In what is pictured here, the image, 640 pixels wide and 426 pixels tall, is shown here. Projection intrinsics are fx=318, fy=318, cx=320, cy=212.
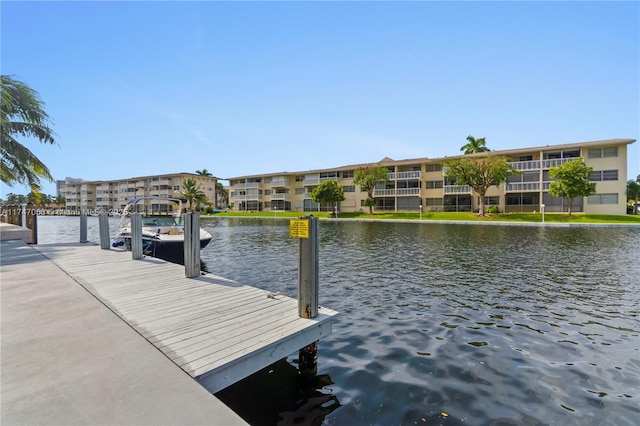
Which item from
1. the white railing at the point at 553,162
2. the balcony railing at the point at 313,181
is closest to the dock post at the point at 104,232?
the white railing at the point at 553,162

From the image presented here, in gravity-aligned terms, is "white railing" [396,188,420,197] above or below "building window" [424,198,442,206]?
above

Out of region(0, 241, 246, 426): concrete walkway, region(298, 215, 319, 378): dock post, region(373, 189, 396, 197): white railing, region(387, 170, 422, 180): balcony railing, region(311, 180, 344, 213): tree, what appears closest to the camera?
region(0, 241, 246, 426): concrete walkway

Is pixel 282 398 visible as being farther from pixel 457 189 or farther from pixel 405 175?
pixel 405 175

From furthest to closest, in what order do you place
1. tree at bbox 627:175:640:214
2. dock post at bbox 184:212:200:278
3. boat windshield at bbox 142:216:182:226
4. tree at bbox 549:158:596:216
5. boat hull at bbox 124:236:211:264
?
1. tree at bbox 627:175:640:214
2. tree at bbox 549:158:596:216
3. boat windshield at bbox 142:216:182:226
4. boat hull at bbox 124:236:211:264
5. dock post at bbox 184:212:200:278

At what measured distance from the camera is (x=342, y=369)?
16.3 feet

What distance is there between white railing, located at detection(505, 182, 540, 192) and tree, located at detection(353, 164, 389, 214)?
19770 mm

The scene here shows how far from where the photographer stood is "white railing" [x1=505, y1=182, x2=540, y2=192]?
1886 inches

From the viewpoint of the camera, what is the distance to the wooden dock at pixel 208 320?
3682mm

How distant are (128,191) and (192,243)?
111 m

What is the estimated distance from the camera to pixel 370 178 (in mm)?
57219

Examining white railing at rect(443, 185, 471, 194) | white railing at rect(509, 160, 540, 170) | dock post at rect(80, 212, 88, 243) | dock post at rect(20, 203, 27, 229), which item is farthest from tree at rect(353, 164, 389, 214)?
dock post at rect(20, 203, 27, 229)

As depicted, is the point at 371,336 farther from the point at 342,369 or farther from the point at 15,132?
the point at 15,132

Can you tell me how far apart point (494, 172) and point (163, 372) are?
5070 cm

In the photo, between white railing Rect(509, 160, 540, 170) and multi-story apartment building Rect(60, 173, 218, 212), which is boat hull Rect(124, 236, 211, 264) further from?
multi-story apartment building Rect(60, 173, 218, 212)
